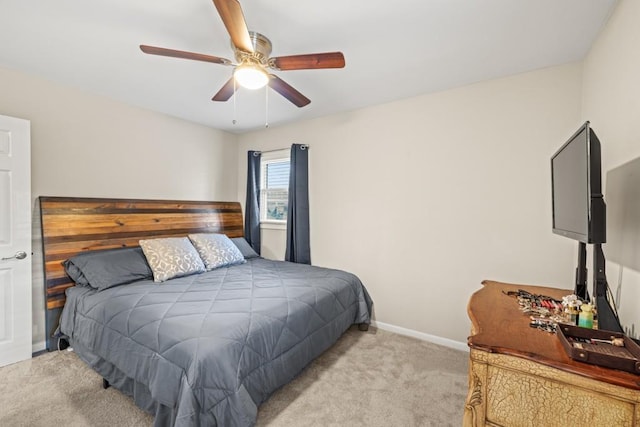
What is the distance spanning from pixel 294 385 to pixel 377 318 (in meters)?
1.33

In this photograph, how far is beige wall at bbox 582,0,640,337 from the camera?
1.32 meters

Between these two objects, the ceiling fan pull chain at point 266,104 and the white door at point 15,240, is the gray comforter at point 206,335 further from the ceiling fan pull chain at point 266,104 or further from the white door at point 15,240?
the ceiling fan pull chain at point 266,104

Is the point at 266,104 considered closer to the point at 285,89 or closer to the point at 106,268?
the point at 285,89

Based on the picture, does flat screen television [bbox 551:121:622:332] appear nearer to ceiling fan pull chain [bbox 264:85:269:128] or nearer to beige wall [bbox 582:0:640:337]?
beige wall [bbox 582:0:640:337]

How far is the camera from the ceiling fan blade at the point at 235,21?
1.23 meters

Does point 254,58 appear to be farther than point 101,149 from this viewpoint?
No

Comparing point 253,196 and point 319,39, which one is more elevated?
point 319,39

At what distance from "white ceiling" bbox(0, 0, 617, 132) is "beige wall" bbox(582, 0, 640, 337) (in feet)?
0.53

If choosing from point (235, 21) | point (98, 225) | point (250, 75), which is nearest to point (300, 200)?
point (250, 75)

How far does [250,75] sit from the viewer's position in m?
1.75

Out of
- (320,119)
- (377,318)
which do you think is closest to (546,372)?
(377,318)

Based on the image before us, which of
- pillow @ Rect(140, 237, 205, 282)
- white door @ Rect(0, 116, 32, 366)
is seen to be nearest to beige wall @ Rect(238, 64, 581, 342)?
pillow @ Rect(140, 237, 205, 282)

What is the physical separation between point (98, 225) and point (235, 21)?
258 cm

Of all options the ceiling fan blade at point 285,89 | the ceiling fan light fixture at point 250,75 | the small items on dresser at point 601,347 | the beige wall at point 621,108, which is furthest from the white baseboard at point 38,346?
the beige wall at point 621,108
